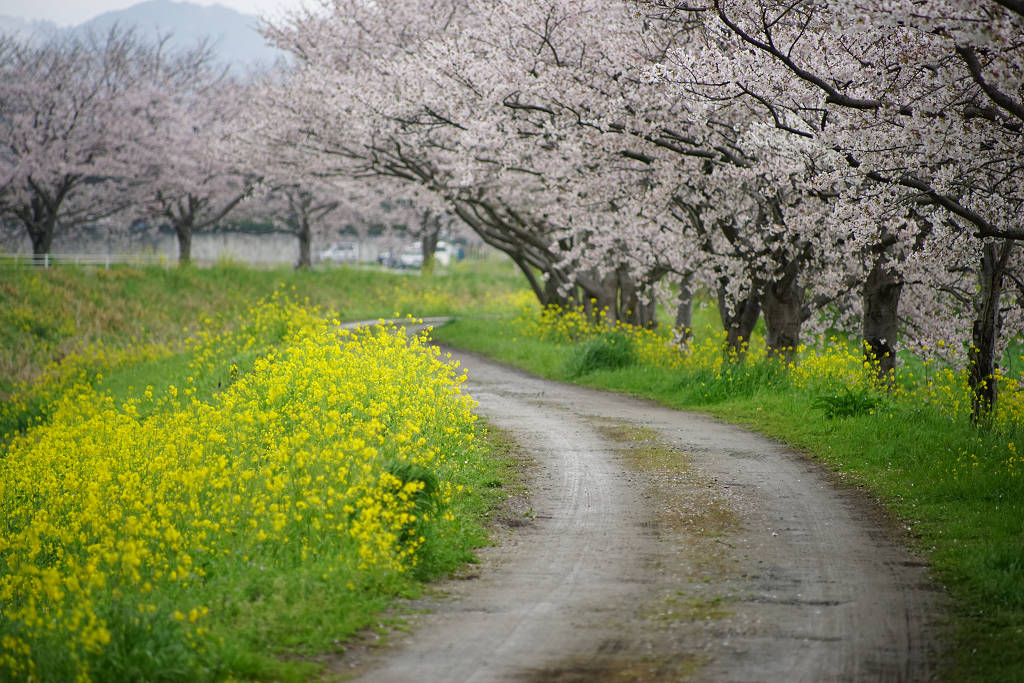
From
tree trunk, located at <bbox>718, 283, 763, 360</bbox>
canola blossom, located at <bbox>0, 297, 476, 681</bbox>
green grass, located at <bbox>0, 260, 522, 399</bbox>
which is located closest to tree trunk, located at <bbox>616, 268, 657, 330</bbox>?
tree trunk, located at <bbox>718, 283, 763, 360</bbox>

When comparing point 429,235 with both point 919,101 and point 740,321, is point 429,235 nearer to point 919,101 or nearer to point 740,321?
point 740,321

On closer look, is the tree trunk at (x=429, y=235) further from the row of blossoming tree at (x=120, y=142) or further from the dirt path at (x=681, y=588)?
the dirt path at (x=681, y=588)

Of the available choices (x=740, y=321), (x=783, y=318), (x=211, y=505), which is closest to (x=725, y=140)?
(x=783, y=318)

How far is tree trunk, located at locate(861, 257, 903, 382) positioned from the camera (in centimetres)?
1548

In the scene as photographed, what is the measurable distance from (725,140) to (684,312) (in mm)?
9540

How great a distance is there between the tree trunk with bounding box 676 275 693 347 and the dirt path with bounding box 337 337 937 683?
8.56 meters

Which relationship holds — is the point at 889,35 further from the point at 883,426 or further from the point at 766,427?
the point at 766,427

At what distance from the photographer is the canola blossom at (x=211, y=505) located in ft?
18.6

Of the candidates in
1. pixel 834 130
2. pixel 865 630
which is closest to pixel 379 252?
pixel 834 130

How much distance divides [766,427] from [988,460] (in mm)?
3729

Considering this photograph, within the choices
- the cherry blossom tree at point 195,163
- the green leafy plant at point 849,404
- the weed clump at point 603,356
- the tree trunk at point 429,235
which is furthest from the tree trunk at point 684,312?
the tree trunk at point 429,235

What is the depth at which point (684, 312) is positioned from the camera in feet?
79.8

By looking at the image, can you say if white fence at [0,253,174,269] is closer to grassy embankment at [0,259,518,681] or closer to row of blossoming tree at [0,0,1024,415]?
row of blossoming tree at [0,0,1024,415]

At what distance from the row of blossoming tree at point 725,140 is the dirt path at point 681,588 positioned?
10.9ft
